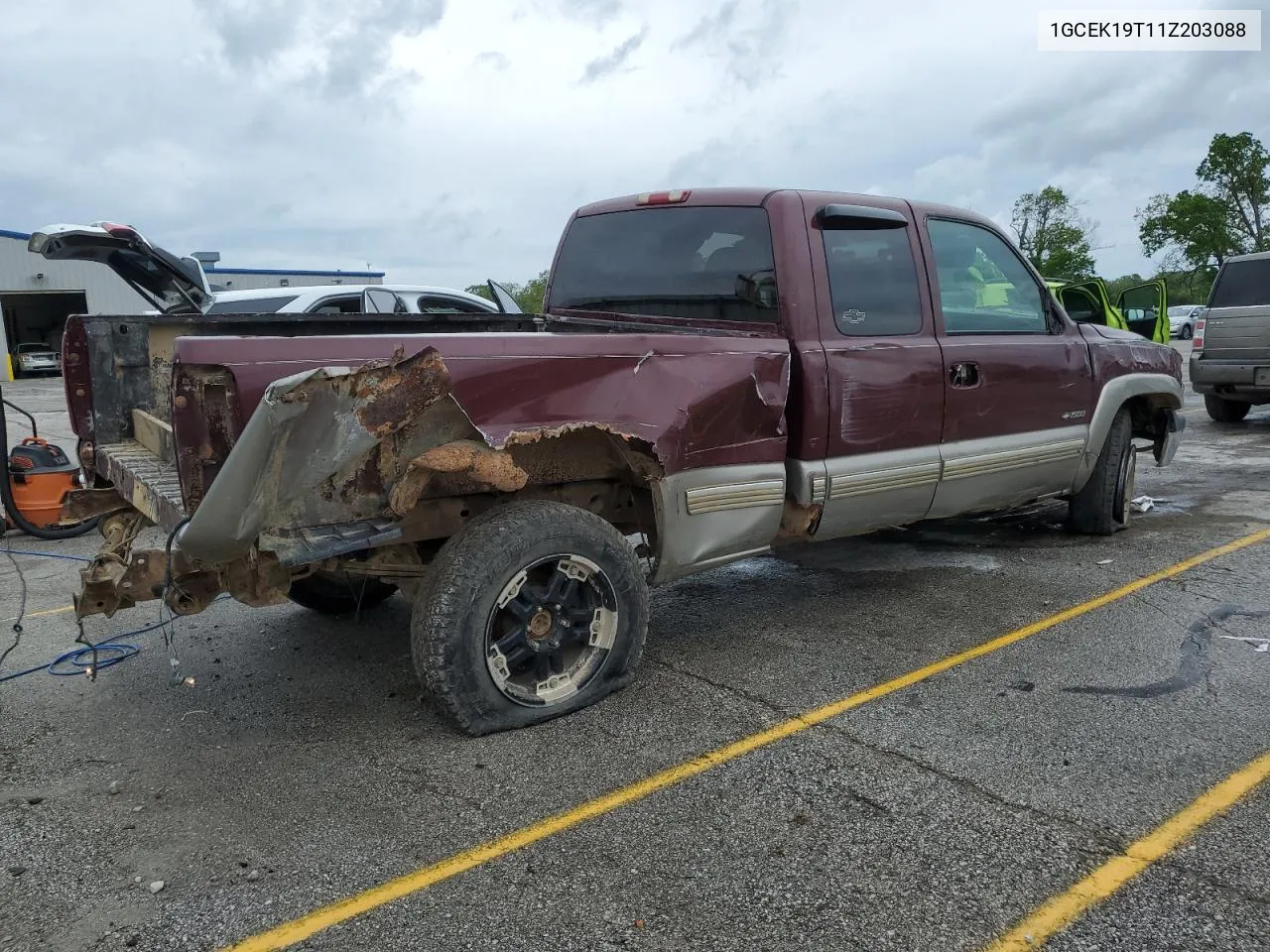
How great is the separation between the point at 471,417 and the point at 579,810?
126 cm

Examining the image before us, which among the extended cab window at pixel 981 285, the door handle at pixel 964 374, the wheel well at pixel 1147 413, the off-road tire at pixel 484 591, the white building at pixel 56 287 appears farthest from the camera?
the white building at pixel 56 287

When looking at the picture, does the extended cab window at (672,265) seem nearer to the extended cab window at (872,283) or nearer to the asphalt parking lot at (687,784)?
the extended cab window at (872,283)

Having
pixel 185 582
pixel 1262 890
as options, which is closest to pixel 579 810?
pixel 185 582

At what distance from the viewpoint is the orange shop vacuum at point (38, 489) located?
6.48 metres

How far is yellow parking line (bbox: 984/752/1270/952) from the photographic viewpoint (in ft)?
7.31

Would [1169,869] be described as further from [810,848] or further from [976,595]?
[976,595]

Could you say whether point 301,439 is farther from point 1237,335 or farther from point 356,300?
point 1237,335

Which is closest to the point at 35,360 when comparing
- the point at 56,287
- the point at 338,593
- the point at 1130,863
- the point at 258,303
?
the point at 56,287

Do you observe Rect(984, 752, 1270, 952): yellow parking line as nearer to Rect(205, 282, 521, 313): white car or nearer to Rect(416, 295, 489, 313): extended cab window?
Rect(205, 282, 521, 313): white car

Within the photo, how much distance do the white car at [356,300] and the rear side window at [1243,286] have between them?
314 inches

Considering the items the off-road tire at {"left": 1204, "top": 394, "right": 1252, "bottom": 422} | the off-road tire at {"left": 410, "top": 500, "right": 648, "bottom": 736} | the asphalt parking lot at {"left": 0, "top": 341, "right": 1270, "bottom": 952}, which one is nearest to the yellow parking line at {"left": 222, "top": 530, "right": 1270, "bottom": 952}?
the asphalt parking lot at {"left": 0, "top": 341, "right": 1270, "bottom": 952}

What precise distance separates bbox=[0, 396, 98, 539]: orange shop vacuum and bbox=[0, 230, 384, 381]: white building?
25906 millimetres

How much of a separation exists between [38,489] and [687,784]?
571 centimetres

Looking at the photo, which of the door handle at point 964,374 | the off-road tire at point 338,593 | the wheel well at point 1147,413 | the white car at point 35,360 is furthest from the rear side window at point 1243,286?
the white car at point 35,360
